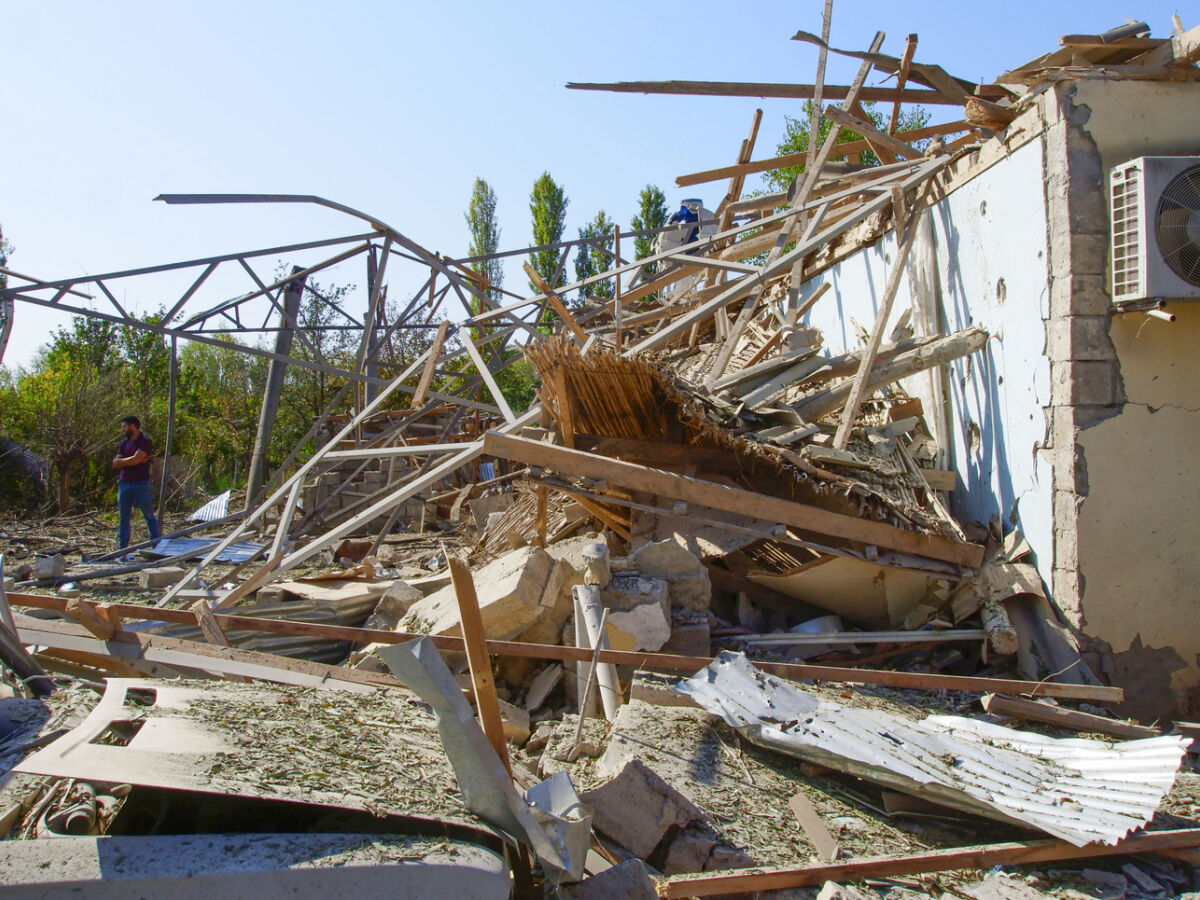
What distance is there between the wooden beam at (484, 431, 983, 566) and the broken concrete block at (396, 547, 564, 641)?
61cm

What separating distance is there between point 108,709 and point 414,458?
10646mm

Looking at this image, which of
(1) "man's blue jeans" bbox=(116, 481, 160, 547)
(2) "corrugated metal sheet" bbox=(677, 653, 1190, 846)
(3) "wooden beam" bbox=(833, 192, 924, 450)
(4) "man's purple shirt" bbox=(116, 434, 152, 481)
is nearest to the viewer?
(2) "corrugated metal sheet" bbox=(677, 653, 1190, 846)

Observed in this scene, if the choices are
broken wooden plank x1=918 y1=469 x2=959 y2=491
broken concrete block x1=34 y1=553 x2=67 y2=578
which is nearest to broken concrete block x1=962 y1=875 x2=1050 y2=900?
broken wooden plank x1=918 y1=469 x2=959 y2=491

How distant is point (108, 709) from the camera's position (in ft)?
8.65

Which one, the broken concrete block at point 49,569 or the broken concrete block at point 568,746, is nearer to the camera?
the broken concrete block at point 568,746

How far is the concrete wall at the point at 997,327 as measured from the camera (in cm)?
526

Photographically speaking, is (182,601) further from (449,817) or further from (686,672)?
(449,817)

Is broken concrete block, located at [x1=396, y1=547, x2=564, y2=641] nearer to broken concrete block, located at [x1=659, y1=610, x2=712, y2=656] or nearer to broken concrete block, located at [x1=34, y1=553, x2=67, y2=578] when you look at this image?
broken concrete block, located at [x1=659, y1=610, x2=712, y2=656]

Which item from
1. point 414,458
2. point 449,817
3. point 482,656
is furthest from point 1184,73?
point 414,458

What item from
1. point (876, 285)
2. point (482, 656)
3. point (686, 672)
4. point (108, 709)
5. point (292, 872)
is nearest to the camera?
point (292, 872)

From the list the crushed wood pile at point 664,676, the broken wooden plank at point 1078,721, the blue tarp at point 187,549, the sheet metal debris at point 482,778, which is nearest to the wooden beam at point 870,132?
the crushed wood pile at point 664,676

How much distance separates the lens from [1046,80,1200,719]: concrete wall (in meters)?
4.96

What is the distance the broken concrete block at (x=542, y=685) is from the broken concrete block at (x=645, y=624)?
1.46 feet

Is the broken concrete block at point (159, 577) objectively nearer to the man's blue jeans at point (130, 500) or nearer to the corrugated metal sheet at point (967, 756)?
the man's blue jeans at point (130, 500)
